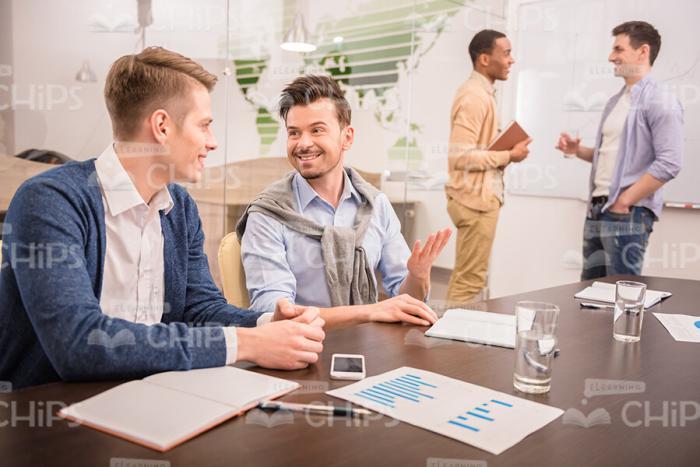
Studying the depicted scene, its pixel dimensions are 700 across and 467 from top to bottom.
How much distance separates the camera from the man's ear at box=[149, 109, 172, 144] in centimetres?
133

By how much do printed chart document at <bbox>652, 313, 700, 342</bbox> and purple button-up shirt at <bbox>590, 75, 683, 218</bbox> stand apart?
157 cm

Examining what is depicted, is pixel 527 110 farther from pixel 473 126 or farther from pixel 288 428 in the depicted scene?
pixel 288 428

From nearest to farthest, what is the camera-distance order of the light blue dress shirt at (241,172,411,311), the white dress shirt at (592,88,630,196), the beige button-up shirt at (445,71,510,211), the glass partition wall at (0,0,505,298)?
the light blue dress shirt at (241,172,411,311), the glass partition wall at (0,0,505,298), the white dress shirt at (592,88,630,196), the beige button-up shirt at (445,71,510,211)

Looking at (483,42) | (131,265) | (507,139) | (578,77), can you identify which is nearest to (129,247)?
(131,265)

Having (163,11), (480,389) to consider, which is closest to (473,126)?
(163,11)

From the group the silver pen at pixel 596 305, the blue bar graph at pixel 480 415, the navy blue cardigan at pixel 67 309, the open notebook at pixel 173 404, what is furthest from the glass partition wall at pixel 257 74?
the blue bar graph at pixel 480 415

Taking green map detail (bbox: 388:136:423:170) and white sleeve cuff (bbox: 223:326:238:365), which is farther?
green map detail (bbox: 388:136:423:170)

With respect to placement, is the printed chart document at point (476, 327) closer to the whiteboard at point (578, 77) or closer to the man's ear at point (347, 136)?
the man's ear at point (347, 136)

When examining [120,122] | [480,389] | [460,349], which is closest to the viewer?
[480,389]

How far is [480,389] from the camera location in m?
0.99

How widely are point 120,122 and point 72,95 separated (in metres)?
1.69

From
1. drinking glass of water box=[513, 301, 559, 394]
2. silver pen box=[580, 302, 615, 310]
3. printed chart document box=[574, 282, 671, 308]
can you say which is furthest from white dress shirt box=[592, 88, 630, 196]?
drinking glass of water box=[513, 301, 559, 394]

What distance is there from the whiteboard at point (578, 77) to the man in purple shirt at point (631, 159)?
33 centimetres

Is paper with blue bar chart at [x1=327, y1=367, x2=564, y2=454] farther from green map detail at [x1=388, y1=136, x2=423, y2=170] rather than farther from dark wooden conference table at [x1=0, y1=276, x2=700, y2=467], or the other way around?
green map detail at [x1=388, y1=136, x2=423, y2=170]
